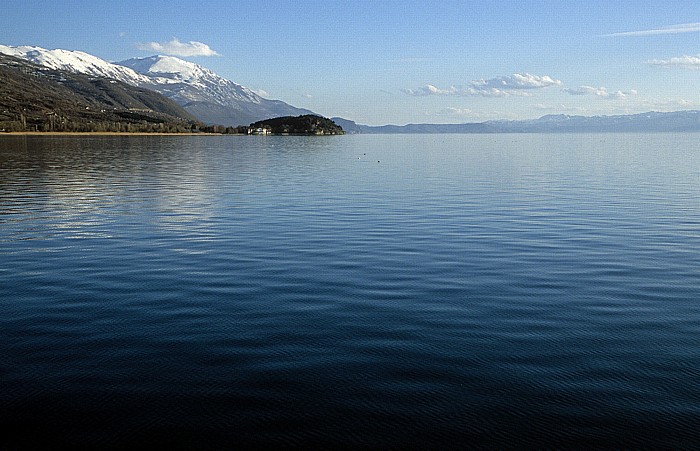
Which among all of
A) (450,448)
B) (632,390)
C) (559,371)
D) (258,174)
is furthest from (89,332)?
(258,174)

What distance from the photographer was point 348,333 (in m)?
17.3

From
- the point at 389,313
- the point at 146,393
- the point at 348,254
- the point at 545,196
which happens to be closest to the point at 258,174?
the point at 545,196

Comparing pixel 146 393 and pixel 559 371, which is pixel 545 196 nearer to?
pixel 559 371

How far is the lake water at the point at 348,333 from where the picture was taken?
1209cm

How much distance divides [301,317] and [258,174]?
65307 millimetres

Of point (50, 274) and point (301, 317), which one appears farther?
point (50, 274)

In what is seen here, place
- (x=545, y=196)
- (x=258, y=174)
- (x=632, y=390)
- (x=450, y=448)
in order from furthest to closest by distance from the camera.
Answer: (x=258, y=174) → (x=545, y=196) → (x=632, y=390) → (x=450, y=448)

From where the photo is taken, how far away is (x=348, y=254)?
96.0ft

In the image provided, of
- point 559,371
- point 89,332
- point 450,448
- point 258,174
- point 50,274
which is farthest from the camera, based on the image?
point 258,174

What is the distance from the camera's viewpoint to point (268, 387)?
13.6 meters

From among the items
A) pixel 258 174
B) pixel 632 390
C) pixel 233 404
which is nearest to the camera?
pixel 233 404

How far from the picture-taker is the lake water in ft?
39.7

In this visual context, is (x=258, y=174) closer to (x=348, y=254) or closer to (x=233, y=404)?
(x=348, y=254)

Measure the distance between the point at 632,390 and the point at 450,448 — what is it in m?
5.05
